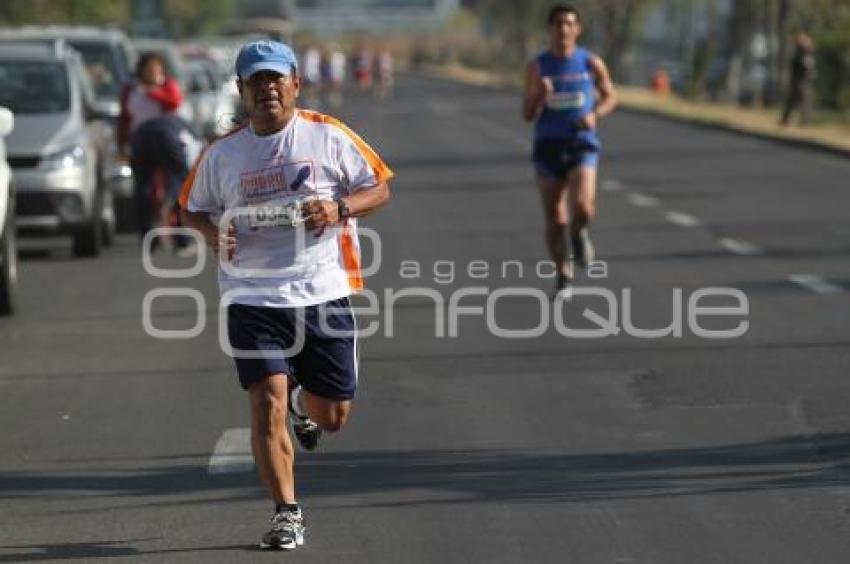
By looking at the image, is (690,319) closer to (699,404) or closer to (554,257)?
(554,257)

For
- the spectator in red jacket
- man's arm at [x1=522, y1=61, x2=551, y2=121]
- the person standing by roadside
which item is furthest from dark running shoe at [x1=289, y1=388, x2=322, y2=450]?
the person standing by roadside

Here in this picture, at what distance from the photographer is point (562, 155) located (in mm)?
16312

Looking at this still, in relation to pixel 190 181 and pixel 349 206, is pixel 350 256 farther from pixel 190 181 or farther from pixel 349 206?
pixel 190 181

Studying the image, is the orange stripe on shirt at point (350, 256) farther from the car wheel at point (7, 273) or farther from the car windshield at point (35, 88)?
the car windshield at point (35, 88)

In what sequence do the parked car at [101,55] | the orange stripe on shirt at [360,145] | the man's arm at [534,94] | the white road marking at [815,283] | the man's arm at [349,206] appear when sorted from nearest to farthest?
1. the man's arm at [349,206]
2. the orange stripe on shirt at [360,145]
3. the man's arm at [534,94]
4. the white road marking at [815,283]
5. the parked car at [101,55]

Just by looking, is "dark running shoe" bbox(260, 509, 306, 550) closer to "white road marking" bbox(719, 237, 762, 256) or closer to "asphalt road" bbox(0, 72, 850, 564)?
"asphalt road" bbox(0, 72, 850, 564)

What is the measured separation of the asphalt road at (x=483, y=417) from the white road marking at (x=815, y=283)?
0.03 m

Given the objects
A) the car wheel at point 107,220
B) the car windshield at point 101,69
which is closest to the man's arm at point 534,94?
the car wheel at point 107,220

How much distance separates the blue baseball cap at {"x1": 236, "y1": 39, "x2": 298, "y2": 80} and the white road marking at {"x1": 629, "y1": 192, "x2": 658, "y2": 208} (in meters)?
17.9

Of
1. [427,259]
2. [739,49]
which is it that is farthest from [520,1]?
[427,259]

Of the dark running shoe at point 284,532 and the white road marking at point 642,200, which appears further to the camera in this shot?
the white road marking at point 642,200

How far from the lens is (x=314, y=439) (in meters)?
9.08

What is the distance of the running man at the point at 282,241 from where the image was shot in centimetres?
823

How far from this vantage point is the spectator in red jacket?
2158 centimetres
